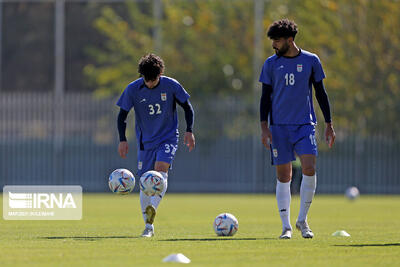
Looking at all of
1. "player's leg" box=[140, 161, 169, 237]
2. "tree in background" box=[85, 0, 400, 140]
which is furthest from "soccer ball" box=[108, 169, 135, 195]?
"tree in background" box=[85, 0, 400, 140]

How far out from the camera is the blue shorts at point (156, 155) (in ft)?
40.3

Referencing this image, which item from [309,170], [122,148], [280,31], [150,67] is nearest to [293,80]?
[280,31]

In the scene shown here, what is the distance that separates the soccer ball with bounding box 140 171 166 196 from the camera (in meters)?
11.7

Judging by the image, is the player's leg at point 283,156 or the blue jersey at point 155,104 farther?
the blue jersey at point 155,104

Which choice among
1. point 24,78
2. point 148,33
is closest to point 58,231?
point 148,33

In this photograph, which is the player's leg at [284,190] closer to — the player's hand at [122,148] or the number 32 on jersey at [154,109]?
the number 32 on jersey at [154,109]

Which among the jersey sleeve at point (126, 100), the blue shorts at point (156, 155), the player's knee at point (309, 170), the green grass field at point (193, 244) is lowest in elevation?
the green grass field at point (193, 244)

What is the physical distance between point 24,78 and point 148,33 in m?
7.31

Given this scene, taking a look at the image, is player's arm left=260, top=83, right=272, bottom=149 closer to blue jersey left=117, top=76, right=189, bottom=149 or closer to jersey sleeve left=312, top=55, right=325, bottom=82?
jersey sleeve left=312, top=55, right=325, bottom=82

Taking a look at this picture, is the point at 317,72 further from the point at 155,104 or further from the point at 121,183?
the point at 121,183

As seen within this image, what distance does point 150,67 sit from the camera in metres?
12.0

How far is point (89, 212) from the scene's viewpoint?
18.8 meters

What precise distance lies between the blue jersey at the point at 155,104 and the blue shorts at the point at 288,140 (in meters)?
1.34

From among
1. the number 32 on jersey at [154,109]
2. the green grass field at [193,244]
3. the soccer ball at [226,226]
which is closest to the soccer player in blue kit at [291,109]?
the soccer ball at [226,226]
